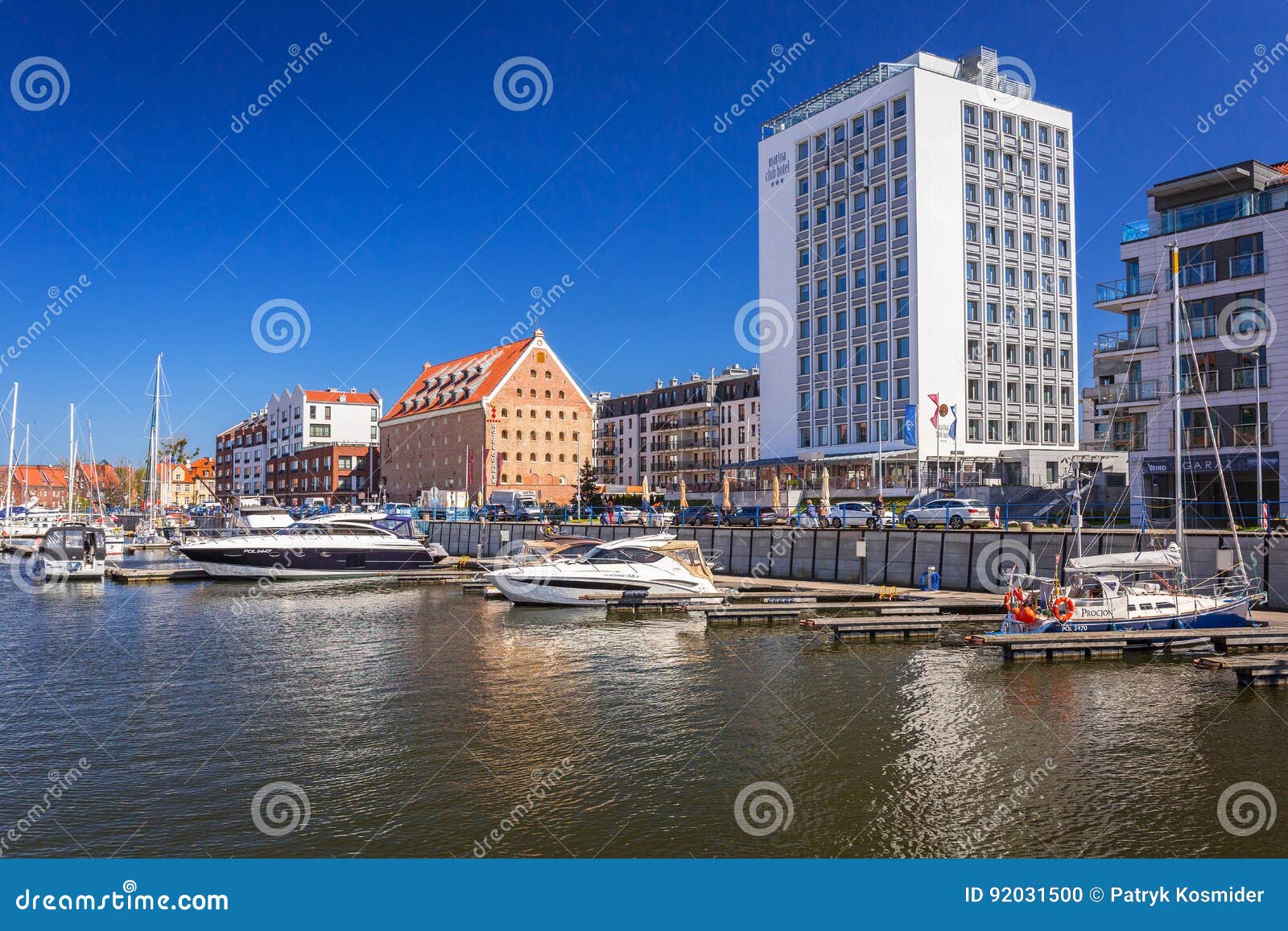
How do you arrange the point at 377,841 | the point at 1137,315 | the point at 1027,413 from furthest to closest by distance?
the point at 1027,413 → the point at 1137,315 → the point at 377,841

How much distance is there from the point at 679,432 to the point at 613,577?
102m

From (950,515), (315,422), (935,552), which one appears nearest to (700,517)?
(950,515)

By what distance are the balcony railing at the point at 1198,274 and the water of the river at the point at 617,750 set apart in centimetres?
3697

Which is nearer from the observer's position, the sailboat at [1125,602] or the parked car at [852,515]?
the sailboat at [1125,602]

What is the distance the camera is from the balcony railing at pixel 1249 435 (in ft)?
167

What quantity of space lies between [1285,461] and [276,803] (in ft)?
176

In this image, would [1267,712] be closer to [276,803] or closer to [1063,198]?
[276,803]

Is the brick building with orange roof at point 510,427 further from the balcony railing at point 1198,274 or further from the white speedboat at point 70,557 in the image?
the balcony railing at point 1198,274

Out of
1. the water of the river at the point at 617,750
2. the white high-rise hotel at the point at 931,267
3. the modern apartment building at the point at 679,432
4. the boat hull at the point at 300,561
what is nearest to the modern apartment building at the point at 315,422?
the modern apartment building at the point at 679,432

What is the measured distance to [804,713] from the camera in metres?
19.3

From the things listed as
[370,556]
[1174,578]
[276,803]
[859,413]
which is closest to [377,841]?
[276,803]

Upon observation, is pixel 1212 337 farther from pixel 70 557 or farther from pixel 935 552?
pixel 70 557

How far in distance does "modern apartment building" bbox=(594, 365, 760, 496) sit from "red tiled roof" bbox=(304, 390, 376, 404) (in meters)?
39.5

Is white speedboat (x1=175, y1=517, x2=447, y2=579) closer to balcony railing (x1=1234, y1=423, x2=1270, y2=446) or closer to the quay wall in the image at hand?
the quay wall
